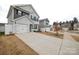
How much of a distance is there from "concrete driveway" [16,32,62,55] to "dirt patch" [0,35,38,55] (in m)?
0.08

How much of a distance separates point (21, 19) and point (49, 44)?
29.4 inches

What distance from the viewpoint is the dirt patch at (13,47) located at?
6.98 ft

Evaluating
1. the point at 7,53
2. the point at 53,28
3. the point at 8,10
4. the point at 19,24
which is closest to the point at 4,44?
the point at 7,53

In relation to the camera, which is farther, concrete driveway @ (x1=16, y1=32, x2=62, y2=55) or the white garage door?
the white garage door

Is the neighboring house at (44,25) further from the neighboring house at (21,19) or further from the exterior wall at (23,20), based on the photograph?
→ the exterior wall at (23,20)

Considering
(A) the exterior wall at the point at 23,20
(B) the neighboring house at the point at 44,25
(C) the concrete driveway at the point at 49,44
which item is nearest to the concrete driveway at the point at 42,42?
(C) the concrete driveway at the point at 49,44

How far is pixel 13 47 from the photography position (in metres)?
2.16

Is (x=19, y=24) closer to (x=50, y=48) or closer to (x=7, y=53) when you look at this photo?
(x=7, y=53)

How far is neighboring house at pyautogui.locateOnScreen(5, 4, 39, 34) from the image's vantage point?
228 cm

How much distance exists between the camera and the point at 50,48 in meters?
2.16

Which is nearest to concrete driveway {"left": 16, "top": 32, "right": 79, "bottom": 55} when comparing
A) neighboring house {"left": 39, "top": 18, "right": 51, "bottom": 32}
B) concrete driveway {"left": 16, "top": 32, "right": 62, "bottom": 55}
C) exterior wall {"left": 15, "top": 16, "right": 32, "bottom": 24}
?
concrete driveway {"left": 16, "top": 32, "right": 62, "bottom": 55}

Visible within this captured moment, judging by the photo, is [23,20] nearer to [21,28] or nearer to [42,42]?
[21,28]

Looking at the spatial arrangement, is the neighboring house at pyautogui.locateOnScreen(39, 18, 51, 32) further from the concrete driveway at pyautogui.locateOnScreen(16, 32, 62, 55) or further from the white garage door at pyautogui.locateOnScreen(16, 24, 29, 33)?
the white garage door at pyautogui.locateOnScreen(16, 24, 29, 33)

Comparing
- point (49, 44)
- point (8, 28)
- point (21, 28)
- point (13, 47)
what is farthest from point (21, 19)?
point (49, 44)
